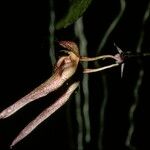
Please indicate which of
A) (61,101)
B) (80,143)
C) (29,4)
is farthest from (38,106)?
(61,101)

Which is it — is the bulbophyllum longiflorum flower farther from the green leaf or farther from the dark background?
the dark background

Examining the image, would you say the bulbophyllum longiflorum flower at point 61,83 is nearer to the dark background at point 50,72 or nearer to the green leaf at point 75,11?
the green leaf at point 75,11

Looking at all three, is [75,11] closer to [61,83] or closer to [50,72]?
[61,83]

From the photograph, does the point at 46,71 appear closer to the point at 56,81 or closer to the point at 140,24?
the point at 140,24

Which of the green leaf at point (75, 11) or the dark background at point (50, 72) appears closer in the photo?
the green leaf at point (75, 11)

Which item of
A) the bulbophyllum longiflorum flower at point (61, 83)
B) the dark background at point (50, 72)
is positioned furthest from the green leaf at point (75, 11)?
the dark background at point (50, 72)

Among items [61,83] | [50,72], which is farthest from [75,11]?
[50,72]
